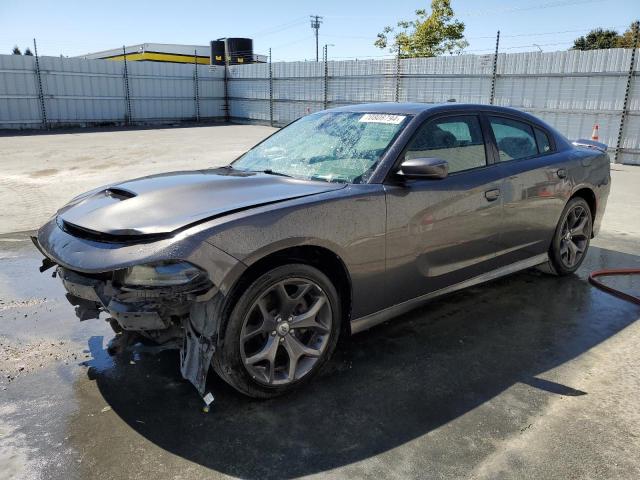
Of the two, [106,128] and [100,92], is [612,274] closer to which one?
[106,128]

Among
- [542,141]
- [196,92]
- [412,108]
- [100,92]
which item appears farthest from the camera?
[196,92]

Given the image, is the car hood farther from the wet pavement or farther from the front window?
the wet pavement

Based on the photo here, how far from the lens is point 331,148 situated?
12.2 feet

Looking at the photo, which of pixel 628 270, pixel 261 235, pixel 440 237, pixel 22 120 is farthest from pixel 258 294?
pixel 22 120

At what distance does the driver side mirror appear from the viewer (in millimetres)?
3262

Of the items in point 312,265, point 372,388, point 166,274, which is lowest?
point 372,388

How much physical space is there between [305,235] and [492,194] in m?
1.74

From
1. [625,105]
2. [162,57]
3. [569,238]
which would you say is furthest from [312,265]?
[162,57]

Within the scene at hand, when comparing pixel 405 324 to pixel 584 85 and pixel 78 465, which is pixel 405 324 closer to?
pixel 78 465

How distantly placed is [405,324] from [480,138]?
1.54 meters

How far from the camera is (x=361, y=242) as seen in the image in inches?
125

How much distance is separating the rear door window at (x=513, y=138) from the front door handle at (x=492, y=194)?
1.11 ft

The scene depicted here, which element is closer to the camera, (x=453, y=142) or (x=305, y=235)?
(x=305, y=235)

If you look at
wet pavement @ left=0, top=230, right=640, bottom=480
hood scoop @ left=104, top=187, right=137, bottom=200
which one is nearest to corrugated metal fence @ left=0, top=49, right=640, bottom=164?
wet pavement @ left=0, top=230, right=640, bottom=480
